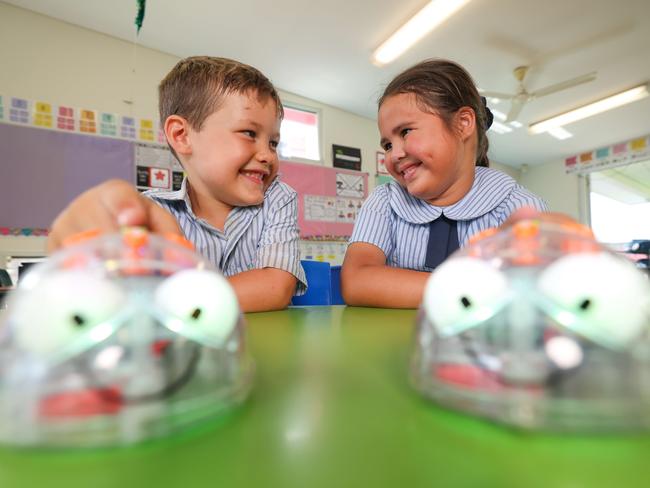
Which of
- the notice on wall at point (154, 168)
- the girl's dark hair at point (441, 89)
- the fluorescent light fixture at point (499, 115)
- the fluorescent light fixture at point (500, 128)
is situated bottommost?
the girl's dark hair at point (441, 89)

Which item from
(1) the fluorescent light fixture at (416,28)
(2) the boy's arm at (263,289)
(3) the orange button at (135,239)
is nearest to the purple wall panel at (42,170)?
(2) the boy's arm at (263,289)

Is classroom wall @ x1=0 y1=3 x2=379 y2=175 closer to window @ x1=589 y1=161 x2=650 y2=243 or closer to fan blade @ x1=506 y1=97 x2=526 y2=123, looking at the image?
fan blade @ x1=506 y1=97 x2=526 y2=123

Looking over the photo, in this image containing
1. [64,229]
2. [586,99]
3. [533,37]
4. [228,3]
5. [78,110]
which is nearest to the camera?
[64,229]

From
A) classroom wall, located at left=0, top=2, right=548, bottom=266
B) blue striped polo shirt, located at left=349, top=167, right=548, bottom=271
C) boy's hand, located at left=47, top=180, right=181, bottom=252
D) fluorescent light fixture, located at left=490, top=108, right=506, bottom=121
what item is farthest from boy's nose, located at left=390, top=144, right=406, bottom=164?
fluorescent light fixture, located at left=490, top=108, right=506, bottom=121

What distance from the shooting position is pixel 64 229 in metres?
0.29

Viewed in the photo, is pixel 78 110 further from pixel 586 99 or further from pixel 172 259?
pixel 586 99

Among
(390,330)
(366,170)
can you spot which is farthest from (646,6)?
(390,330)

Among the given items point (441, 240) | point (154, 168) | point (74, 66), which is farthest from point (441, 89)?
point (74, 66)

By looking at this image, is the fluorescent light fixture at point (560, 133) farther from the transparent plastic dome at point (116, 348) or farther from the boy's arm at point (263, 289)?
the transparent plastic dome at point (116, 348)

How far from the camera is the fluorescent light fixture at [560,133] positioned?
3802 mm

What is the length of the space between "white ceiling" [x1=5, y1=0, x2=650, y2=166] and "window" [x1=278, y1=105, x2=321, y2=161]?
167mm

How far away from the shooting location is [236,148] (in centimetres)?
77

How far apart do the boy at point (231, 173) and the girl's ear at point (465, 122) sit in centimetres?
38

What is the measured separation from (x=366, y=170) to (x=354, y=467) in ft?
11.1
